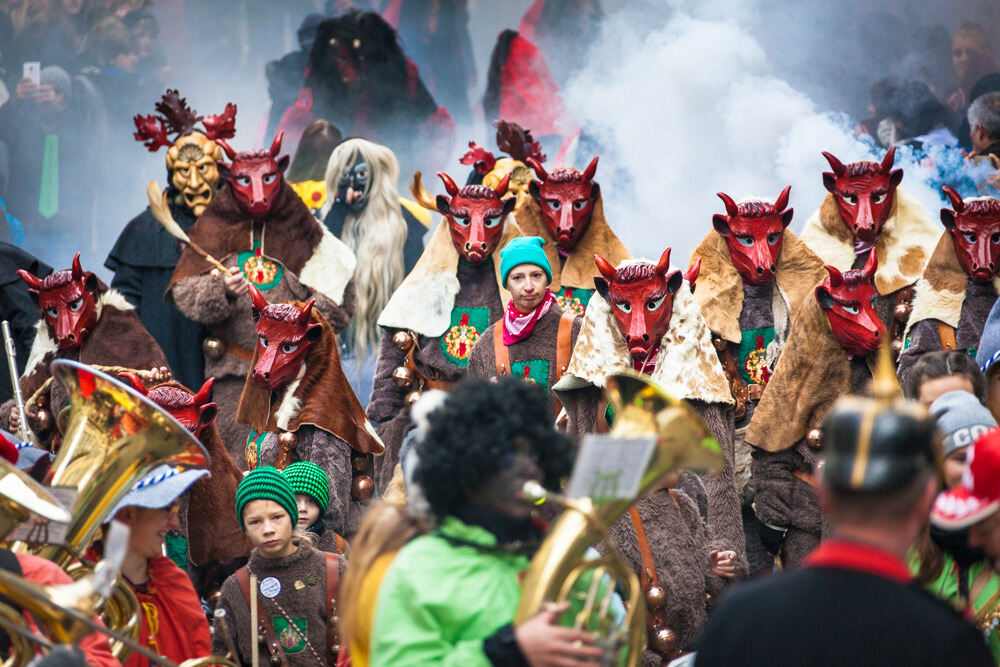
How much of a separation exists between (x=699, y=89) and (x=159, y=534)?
29.1 ft

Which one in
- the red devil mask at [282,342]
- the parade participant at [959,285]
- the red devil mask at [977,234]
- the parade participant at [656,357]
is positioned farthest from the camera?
the red devil mask at [977,234]

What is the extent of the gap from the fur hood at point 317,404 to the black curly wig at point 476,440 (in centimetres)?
359

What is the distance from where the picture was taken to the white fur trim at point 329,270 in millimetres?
8562

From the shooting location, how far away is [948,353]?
186 inches

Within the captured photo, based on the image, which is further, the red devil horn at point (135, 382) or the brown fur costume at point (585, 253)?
the brown fur costume at point (585, 253)

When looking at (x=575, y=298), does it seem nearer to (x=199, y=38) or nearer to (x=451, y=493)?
A: (x=451, y=493)

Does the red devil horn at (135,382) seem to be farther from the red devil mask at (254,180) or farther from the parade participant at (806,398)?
the parade participant at (806,398)

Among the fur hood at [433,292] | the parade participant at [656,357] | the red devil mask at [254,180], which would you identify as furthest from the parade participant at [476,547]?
the red devil mask at [254,180]

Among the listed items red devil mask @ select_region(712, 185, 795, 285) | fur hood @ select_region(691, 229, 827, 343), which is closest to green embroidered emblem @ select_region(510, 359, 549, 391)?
fur hood @ select_region(691, 229, 827, 343)

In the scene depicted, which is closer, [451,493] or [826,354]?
[451,493]

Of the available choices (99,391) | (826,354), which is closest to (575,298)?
(826,354)

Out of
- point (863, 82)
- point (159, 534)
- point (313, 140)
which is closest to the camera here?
point (159, 534)

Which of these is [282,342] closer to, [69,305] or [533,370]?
[533,370]

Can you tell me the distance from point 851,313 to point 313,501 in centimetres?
258
